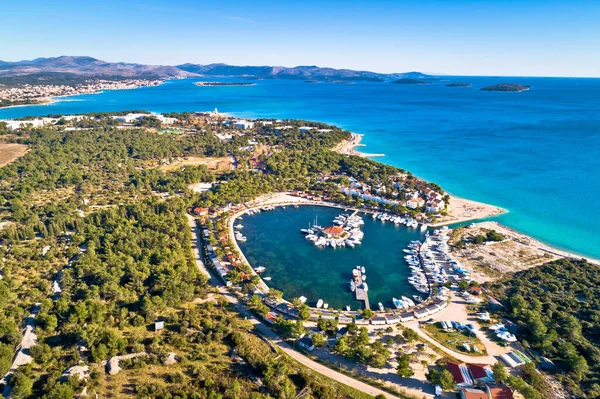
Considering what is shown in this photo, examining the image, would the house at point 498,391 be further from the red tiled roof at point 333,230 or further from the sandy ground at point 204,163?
the sandy ground at point 204,163

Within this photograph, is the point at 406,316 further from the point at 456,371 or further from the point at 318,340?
the point at 318,340

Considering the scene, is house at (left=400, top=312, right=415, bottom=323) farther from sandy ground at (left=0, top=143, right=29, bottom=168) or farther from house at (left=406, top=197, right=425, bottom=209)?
sandy ground at (left=0, top=143, right=29, bottom=168)

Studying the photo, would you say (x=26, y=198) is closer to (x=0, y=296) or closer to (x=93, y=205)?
(x=93, y=205)

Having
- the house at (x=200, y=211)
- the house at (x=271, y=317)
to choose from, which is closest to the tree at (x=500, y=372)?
the house at (x=271, y=317)

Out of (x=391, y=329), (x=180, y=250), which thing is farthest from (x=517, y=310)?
(x=180, y=250)

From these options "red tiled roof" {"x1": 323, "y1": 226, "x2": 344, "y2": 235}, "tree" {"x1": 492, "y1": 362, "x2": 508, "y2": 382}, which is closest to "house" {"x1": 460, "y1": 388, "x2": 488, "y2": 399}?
"tree" {"x1": 492, "y1": 362, "x2": 508, "y2": 382}

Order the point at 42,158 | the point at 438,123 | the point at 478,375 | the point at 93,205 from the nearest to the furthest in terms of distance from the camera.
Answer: the point at 478,375 < the point at 93,205 < the point at 42,158 < the point at 438,123
